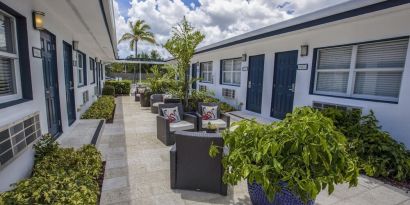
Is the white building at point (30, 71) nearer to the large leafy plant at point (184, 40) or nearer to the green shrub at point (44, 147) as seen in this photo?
the green shrub at point (44, 147)

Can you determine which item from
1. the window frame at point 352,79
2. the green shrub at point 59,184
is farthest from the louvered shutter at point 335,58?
the green shrub at point 59,184

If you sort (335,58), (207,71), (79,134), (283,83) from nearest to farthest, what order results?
1. (79,134)
2. (335,58)
3. (283,83)
4. (207,71)

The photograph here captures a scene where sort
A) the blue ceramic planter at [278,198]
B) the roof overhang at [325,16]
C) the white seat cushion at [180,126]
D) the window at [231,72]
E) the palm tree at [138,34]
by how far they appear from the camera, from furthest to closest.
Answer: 1. the palm tree at [138,34]
2. the window at [231,72]
3. the white seat cushion at [180,126]
4. the roof overhang at [325,16]
5. the blue ceramic planter at [278,198]

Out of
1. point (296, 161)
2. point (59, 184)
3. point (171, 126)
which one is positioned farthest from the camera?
point (171, 126)

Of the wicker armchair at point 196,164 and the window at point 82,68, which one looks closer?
the wicker armchair at point 196,164

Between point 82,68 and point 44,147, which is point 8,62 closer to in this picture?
point 44,147

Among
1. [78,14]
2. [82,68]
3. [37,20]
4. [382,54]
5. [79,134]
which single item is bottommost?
[79,134]

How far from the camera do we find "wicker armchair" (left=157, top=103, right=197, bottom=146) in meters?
4.32

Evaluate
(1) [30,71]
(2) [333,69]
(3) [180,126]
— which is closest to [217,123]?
(3) [180,126]

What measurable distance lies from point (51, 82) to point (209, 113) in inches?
135

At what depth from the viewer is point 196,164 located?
102 inches

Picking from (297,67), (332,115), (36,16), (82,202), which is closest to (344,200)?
(332,115)

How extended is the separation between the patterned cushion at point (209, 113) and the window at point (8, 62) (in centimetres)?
351

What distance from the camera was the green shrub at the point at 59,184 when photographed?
1777mm
